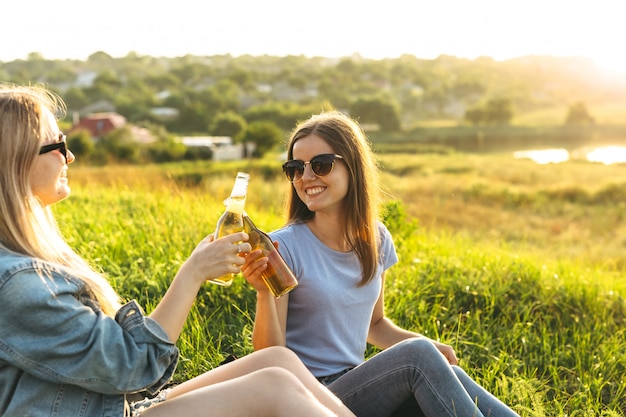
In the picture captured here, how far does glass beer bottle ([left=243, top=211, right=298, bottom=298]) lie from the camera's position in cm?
233

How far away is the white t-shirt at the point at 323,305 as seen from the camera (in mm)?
2621

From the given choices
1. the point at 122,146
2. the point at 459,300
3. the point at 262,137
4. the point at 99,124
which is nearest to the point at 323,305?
the point at 459,300

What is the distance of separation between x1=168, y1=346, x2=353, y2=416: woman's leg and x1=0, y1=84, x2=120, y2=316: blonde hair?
0.47 metres

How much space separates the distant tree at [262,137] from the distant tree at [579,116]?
4632 centimetres

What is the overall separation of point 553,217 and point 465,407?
26.6 metres

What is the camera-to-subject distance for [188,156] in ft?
191

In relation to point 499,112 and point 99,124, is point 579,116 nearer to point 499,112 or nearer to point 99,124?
point 499,112

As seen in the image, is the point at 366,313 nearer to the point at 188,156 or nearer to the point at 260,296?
the point at 260,296

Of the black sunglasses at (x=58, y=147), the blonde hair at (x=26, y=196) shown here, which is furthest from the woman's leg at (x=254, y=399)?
the black sunglasses at (x=58, y=147)

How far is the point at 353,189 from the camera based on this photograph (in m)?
2.84

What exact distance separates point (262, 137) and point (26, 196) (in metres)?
58.8

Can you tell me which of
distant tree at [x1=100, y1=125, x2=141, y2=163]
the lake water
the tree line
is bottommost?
the lake water

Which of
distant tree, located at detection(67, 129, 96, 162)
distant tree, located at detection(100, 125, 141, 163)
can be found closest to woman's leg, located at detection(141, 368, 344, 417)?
distant tree, located at detection(67, 129, 96, 162)

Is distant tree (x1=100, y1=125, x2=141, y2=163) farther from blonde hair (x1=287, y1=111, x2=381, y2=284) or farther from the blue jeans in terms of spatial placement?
the blue jeans
